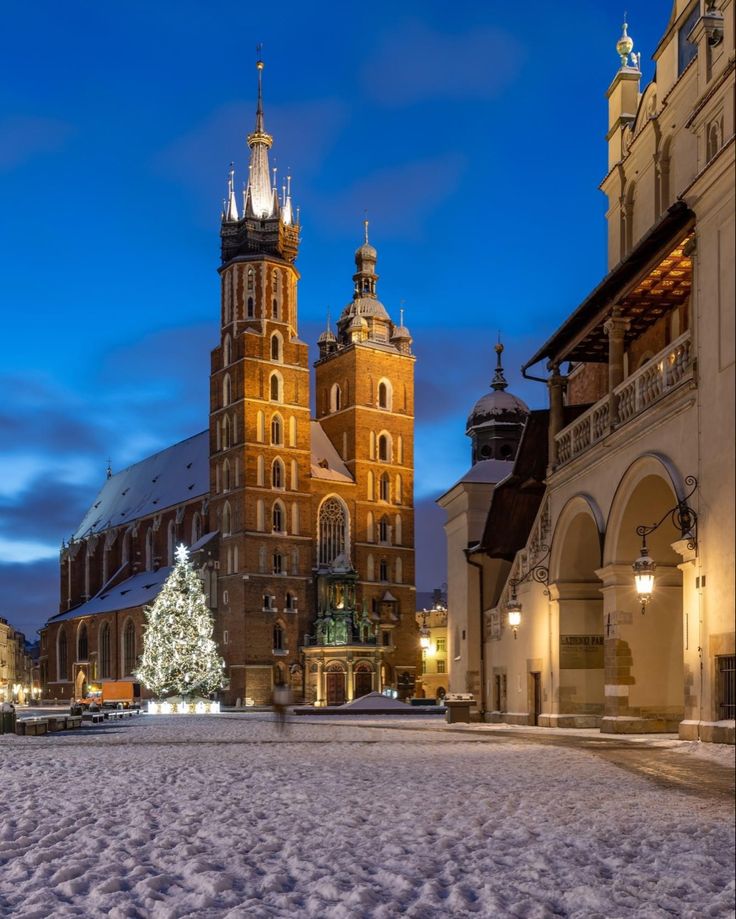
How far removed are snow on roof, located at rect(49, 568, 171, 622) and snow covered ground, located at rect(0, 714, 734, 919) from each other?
256ft

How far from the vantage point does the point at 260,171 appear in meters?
92.0

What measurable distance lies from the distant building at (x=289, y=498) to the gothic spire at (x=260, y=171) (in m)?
0.11

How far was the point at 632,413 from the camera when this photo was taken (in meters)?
19.4

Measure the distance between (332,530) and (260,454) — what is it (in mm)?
8083

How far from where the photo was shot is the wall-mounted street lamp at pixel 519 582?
84.1 ft

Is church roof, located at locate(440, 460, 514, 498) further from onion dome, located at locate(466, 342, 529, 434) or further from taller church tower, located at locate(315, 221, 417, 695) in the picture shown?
taller church tower, located at locate(315, 221, 417, 695)

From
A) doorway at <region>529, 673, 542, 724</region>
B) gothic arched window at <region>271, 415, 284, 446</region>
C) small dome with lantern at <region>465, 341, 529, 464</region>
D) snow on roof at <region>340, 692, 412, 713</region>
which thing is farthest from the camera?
gothic arched window at <region>271, 415, 284, 446</region>

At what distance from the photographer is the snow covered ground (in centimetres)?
649

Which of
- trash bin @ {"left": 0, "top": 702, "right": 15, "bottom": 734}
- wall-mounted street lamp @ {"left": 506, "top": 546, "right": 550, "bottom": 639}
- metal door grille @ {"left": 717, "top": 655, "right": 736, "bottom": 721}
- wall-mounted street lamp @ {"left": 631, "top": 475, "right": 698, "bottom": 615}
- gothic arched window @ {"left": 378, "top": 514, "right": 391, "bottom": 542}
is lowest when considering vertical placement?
trash bin @ {"left": 0, "top": 702, "right": 15, "bottom": 734}

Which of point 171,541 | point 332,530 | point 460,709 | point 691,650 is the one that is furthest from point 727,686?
point 171,541

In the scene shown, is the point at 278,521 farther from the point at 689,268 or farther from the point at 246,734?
the point at 689,268

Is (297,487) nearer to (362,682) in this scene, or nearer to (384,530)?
(384,530)

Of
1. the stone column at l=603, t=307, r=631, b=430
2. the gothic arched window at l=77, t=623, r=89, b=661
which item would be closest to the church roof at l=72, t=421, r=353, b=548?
the gothic arched window at l=77, t=623, r=89, b=661

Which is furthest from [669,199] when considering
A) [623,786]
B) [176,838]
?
[176,838]
